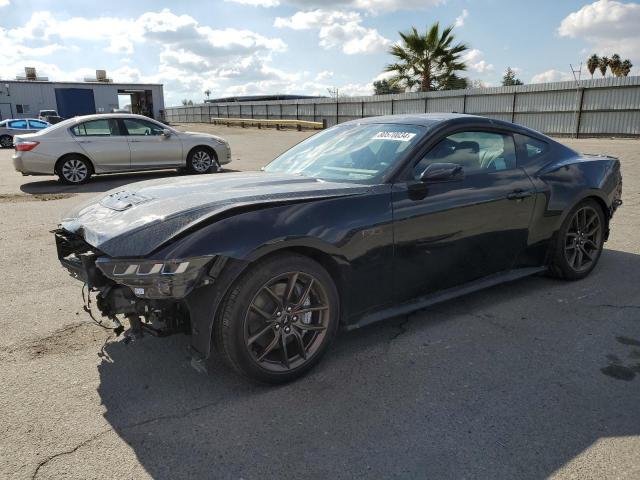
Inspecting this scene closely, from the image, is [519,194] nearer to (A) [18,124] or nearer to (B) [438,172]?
(B) [438,172]

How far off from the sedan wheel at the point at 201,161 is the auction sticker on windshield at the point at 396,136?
1001 centimetres

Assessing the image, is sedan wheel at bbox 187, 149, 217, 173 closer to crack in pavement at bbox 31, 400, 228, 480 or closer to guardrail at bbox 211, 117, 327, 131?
crack in pavement at bbox 31, 400, 228, 480

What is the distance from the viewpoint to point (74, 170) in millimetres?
11898

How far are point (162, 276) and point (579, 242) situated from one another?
154 inches

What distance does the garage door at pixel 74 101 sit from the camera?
5059cm

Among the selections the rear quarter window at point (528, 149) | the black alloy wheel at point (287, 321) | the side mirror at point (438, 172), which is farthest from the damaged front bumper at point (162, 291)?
the rear quarter window at point (528, 149)

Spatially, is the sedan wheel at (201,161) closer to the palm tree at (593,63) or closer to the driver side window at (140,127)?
the driver side window at (140,127)

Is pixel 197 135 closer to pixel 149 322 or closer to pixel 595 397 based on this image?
pixel 149 322

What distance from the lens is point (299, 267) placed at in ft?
9.80

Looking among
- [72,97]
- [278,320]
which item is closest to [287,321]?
[278,320]

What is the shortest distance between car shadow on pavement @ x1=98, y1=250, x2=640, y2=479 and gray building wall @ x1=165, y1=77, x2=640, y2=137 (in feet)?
72.2

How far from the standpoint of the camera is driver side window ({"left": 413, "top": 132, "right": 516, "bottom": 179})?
3.74 meters

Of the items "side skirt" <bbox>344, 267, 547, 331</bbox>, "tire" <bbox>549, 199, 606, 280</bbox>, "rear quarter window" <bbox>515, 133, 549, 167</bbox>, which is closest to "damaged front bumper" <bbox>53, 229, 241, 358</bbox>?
"side skirt" <bbox>344, 267, 547, 331</bbox>

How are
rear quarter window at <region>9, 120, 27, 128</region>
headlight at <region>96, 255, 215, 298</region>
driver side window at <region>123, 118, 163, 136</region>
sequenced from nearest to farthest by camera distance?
headlight at <region>96, 255, 215, 298</region> → driver side window at <region>123, 118, 163, 136</region> → rear quarter window at <region>9, 120, 27, 128</region>
